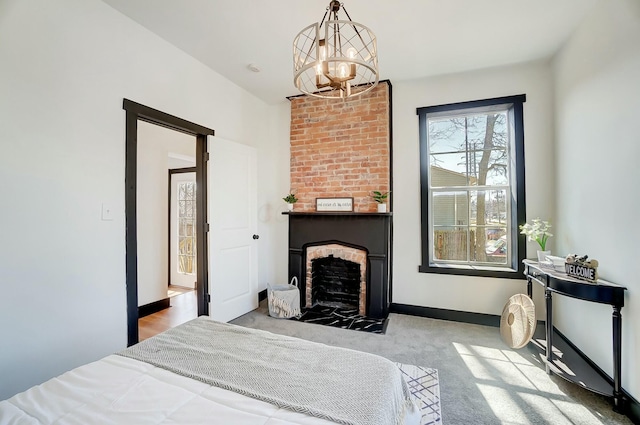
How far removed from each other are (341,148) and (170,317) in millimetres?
3149

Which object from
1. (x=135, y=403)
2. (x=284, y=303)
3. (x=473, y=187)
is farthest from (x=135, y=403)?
(x=473, y=187)

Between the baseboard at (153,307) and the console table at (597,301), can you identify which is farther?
the baseboard at (153,307)

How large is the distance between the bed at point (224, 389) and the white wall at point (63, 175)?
0.91m

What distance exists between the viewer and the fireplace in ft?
11.5

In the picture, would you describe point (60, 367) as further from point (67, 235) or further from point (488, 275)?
point (488, 275)

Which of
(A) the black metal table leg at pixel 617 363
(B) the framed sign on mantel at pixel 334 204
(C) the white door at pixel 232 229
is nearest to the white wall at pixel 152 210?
(C) the white door at pixel 232 229

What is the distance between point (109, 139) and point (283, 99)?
98.0 inches

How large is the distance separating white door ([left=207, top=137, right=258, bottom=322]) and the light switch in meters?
1.04

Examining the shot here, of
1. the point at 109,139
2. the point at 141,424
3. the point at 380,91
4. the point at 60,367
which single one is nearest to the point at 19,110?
the point at 109,139

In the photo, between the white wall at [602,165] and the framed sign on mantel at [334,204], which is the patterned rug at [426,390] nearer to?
the white wall at [602,165]

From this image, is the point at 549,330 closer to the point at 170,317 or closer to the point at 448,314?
the point at 448,314

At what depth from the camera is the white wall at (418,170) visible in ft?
10.2

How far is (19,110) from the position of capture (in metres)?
1.74

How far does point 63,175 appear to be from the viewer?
194cm
